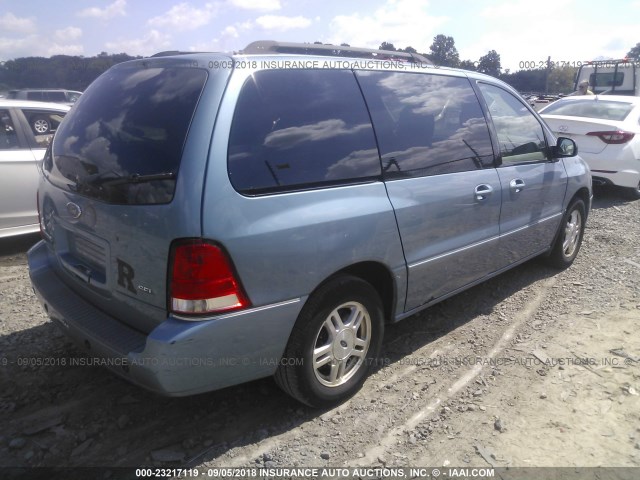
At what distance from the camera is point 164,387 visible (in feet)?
7.03

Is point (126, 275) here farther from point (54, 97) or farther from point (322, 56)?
point (54, 97)

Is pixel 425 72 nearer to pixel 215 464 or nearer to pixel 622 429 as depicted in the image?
pixel 622 429

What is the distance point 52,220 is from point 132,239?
912mm

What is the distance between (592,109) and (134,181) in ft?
27.9

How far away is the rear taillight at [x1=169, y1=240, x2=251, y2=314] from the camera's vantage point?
207 cm

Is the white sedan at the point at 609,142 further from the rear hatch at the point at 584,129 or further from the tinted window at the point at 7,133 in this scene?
the tinted window at the point at 7,133

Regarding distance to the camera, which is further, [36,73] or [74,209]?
[36,73]

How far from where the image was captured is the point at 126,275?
2.29 metres

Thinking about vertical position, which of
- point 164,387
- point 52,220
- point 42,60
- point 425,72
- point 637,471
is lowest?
point 637,471

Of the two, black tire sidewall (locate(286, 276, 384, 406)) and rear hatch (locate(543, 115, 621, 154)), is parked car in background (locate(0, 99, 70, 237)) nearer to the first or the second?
black tire sidewall (locate(286, 276, 384, 406))

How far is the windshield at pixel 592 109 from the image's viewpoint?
8055 mm

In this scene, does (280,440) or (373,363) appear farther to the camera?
(373,363)

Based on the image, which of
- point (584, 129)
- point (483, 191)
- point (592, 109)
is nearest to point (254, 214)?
point (483, 191)

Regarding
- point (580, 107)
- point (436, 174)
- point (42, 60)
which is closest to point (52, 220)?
point (436, 174)
